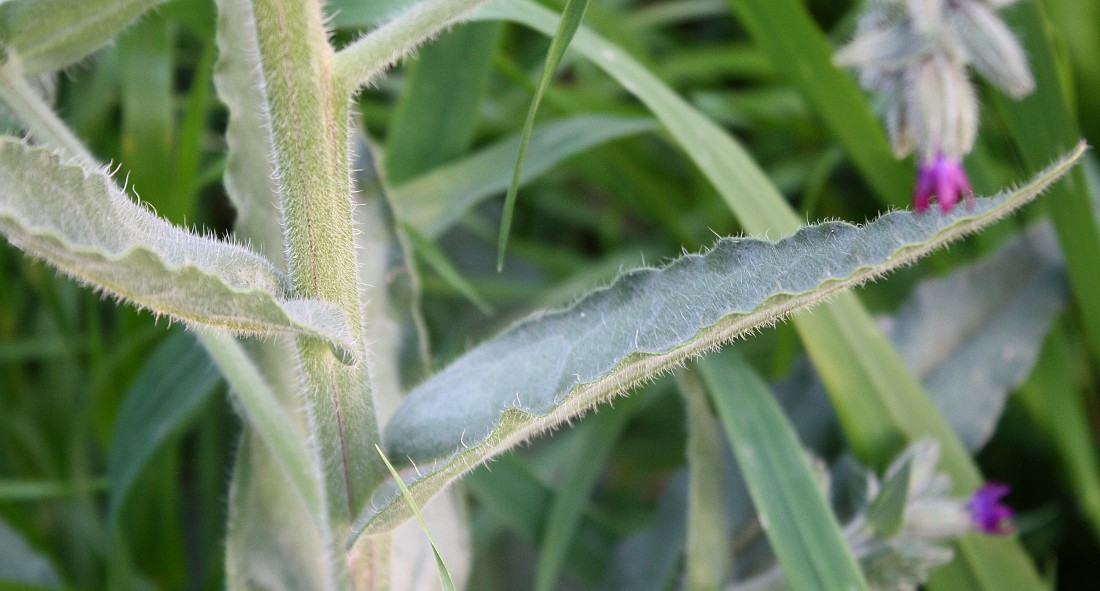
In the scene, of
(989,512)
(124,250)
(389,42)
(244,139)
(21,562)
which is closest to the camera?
(124,250)

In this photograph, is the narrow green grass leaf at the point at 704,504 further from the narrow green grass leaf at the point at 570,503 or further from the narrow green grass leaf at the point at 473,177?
the narrow green grass leaf at the point at 473,177

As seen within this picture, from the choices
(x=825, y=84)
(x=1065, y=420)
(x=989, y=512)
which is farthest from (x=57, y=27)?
(x=1065, y=420)

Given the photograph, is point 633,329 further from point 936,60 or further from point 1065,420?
point 1065,420

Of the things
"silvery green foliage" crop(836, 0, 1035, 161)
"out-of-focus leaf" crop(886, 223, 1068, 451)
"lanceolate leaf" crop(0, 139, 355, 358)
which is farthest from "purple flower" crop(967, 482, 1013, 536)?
"lanceolate leaf" crop(0, 139, 355, 358)

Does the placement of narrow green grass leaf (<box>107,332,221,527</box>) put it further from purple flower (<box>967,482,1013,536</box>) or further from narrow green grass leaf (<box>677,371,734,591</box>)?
purple flower (<box>967,482,1013,536</box>)

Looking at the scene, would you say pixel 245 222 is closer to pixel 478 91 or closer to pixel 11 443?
pixel 478 91

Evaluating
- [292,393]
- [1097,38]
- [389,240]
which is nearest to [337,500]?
[292,393]
